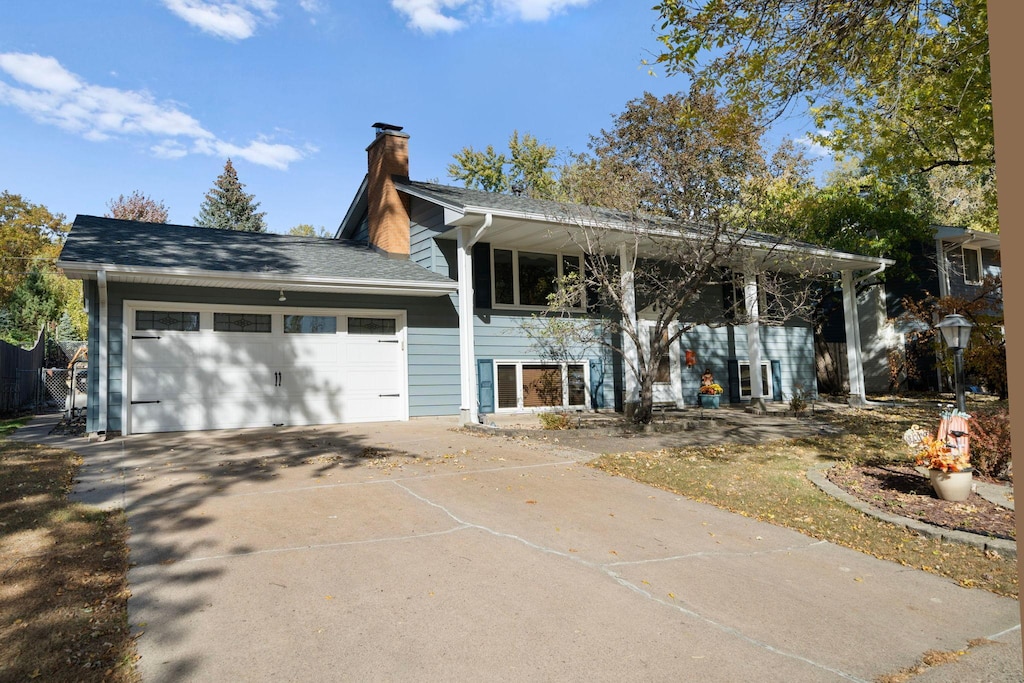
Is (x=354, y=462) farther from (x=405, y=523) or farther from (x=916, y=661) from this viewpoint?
(x=916, y=661)

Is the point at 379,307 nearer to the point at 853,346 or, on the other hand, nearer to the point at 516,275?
the point at 516,275

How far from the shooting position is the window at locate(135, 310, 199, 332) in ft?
35.1

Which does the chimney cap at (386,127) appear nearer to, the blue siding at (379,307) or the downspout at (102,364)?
the blue siding at (379,307)

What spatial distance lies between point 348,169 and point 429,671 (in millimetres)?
25457

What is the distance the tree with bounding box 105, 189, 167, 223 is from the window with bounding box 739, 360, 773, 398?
29.4 metres

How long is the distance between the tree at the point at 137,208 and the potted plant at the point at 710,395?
1151 inches

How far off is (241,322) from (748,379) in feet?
41.9

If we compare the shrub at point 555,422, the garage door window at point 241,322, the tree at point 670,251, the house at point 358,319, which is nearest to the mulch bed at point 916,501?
the tree at point 670,251

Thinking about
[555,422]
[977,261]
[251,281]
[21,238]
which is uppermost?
[21,238]

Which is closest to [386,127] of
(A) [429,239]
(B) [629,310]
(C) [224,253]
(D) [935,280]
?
(A) [429,239]

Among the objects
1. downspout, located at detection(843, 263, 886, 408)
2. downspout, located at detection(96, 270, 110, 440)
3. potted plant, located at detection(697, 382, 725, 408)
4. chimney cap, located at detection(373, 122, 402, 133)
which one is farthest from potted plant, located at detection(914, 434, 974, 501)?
chimney cap, located at detection(373, 122, 402, 133)

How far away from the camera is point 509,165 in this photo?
127ft

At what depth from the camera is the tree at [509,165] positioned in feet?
125

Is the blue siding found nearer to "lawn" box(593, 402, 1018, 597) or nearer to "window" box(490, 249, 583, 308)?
"window" box(490, 249, 583, 308)
